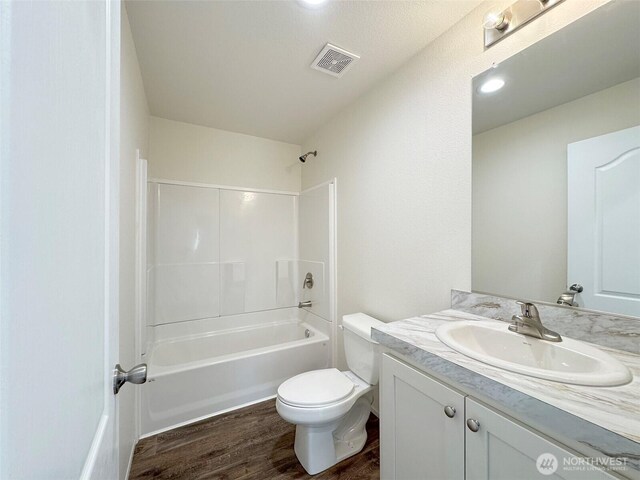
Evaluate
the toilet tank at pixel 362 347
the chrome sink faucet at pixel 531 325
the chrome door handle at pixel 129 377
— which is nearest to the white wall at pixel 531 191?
the chrome sink faucet at pixel 531 325

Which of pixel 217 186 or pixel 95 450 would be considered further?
pixel 217 186

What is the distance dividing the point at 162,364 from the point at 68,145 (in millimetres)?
2332

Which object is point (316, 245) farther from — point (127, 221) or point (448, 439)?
point (448, 439)

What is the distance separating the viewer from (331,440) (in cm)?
149

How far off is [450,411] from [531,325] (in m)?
0.48

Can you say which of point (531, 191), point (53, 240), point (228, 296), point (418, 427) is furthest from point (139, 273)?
point (531, 191)

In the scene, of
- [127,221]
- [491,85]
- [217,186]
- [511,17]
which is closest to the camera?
[511,17]

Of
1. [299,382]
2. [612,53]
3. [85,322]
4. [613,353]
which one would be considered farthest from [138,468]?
[612,53]

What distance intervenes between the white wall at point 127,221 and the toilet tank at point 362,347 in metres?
1.28

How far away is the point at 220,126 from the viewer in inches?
100

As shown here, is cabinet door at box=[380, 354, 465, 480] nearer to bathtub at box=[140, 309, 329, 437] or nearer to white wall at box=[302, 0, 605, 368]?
white wall at box=[302, 0, 605, 368]

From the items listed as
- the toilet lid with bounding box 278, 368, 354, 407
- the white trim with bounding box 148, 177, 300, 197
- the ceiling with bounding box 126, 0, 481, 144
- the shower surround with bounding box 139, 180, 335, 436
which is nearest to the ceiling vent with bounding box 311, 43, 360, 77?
the ceiling with bounding box 126, 0, 481, 144

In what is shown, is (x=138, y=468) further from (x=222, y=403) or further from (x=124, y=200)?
(x=124, y=200)

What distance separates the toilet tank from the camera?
1.58 metres
